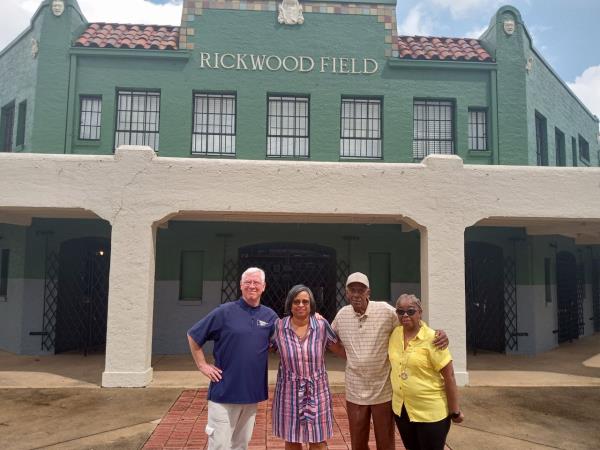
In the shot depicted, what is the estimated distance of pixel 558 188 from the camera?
8852 millimetres

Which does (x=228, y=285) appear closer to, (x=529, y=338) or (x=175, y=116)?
(x=175, y=116)

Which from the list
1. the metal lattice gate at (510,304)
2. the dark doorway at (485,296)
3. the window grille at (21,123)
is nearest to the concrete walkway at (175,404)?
the metal lattice gate at (510,304)

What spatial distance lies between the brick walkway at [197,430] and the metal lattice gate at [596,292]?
43.0 feet

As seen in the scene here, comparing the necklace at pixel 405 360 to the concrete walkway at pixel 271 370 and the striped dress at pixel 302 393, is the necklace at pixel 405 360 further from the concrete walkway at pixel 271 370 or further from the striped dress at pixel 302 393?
the concrete walkway at pixel 271 370

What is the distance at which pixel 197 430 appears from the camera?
6059 millimetres

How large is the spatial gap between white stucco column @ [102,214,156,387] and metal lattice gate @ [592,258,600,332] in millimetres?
14854

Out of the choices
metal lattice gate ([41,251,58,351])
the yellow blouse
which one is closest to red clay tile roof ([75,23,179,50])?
metal lattice gate ([41,251,58,351])

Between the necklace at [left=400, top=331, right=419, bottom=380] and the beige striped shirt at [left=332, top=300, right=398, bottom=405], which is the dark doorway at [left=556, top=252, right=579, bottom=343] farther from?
the necklace at [left=400, top=331, right=419, bottom=380]

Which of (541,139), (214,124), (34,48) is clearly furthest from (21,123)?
(541,139)

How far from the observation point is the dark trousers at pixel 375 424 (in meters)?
3.94

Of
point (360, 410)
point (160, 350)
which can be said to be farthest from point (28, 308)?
point (360, 410)

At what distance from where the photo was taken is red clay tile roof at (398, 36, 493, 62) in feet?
40.3

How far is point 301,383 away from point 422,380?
91 cm

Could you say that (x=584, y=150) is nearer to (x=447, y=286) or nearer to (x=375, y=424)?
(x=447, y=286)
